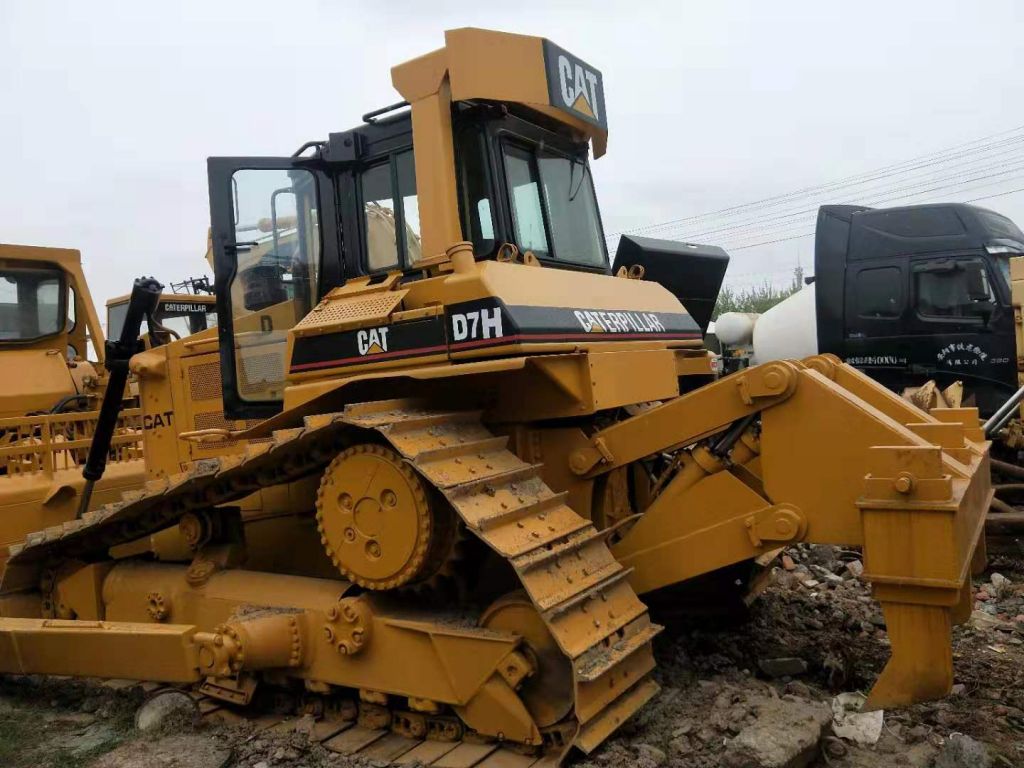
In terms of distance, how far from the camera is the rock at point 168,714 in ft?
13.6

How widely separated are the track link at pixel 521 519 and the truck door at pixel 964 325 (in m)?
6.48

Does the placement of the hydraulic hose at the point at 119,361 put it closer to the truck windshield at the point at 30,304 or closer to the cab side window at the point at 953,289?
the truck windshield at the point at 30,304

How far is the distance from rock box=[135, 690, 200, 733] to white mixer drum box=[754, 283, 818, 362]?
10348 millimetres

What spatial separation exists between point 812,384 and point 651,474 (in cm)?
150

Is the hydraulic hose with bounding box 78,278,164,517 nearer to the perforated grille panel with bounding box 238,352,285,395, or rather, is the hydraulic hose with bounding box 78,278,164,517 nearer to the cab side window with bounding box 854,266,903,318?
the perforated grille panel with bounding box 238,352,285,395

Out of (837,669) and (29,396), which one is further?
(29,396)

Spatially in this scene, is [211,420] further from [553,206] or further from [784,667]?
[784,667]

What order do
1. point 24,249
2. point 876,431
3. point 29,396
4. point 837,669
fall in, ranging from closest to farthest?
point 876,431
point 837,669
point 29,396
point 24,249

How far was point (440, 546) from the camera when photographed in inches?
147

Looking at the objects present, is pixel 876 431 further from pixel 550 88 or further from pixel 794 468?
pixel 550 88

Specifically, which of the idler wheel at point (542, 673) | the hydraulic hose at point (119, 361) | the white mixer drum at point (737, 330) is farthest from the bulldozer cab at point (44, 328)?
the white mixer drum at point (737, 330)

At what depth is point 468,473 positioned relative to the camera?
359 cm

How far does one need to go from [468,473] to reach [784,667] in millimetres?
1871

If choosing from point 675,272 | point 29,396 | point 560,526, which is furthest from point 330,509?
point 29,396
